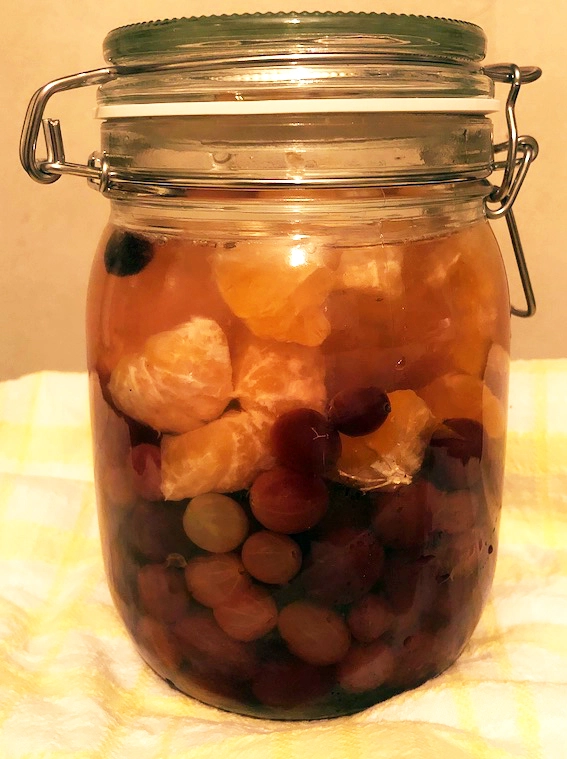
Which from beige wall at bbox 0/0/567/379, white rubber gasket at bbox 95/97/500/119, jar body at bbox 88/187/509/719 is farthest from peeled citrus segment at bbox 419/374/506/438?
beige wall at bbox 0/0/567/379

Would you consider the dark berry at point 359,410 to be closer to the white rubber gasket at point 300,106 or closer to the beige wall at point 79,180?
the white rubber gasket at point 300,106

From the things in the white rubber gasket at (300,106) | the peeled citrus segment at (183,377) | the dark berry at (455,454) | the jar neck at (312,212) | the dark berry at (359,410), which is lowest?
the dark berry at (455,454)

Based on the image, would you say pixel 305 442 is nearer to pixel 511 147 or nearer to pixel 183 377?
pixel 183 377

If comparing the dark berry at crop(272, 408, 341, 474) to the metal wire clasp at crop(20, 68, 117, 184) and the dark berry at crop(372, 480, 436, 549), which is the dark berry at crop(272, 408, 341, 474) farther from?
the metal wire clasp at crop(20, 68, 117, 184)

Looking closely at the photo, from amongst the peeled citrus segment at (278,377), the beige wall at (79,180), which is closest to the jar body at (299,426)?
the peeled citrus segment at (278,377)

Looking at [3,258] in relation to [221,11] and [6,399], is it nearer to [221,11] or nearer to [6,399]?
[6,399]

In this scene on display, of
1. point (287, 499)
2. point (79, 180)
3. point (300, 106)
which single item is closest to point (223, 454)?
point (287, 499)
